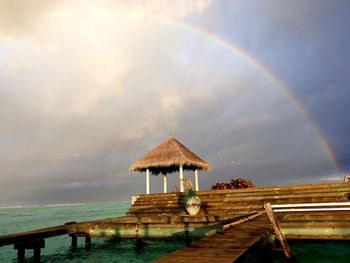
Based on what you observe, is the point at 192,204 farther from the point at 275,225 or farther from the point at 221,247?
the point at 221,247

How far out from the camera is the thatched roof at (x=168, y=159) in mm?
20031

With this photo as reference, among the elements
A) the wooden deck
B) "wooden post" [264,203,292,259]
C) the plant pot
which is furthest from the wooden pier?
the plant pot

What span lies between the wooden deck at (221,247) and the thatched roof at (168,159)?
43.2ft

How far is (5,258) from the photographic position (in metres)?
13.0

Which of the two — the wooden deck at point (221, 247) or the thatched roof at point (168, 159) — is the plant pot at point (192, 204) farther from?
the thatched roof at point (168, 159)

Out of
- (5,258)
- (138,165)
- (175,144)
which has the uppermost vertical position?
(175,144)

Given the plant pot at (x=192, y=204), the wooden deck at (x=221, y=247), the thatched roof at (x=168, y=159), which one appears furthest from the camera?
the thatched roof at (x=168, y=159)

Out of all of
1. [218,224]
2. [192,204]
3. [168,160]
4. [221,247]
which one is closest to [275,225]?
[221,247]

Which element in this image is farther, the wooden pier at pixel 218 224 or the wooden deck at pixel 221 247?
the wooden pier at pixel 218 224

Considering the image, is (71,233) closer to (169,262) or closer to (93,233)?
(93,233)

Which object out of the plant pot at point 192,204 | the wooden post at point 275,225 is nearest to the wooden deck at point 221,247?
the wooden post at point 275,225

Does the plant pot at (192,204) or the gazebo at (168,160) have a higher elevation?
the gazebo at (168,160)

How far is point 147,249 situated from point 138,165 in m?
9.67

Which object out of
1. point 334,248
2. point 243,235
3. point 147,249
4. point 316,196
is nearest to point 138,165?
point 147,249
